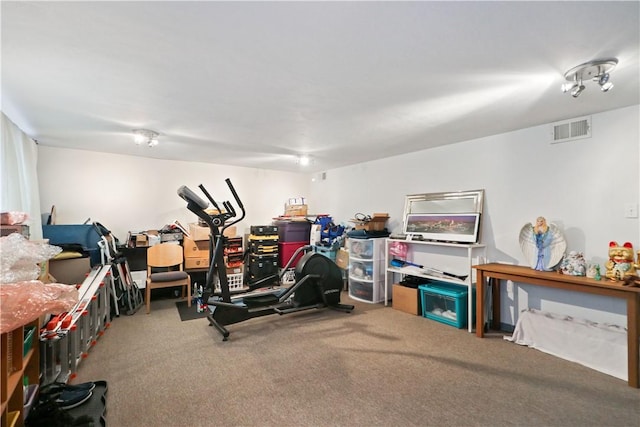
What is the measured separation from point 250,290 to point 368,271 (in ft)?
5.93

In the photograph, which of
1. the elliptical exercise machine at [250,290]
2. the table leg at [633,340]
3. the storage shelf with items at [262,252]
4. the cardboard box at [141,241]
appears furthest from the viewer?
the storage shelf with items at [262,252]

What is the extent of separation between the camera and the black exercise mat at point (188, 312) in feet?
12.5

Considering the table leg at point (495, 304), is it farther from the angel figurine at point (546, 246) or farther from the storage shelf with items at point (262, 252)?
the storage shelf with items at point (262, 252)

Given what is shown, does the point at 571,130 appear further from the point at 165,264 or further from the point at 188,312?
the point at 165,264

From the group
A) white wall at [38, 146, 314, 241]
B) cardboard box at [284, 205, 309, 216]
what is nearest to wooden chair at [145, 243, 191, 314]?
white wall at [38, 146, 314, 241]

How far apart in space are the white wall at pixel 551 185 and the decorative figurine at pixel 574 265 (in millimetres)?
159

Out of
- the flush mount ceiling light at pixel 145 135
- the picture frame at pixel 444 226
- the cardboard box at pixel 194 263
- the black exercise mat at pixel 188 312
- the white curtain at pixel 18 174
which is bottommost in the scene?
the black exercise mat at pixel 188 312

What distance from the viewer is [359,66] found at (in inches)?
77.6

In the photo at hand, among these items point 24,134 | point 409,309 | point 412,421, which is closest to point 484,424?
point 412,421

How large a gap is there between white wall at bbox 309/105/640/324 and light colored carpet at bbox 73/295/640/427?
66cm

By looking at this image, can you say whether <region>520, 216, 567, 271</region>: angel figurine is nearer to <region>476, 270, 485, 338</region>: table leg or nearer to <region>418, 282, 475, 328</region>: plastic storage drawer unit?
<region>476, 270, 485, 338</region>: table leg

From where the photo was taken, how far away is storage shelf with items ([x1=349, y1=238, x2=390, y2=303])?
4477 millimetres

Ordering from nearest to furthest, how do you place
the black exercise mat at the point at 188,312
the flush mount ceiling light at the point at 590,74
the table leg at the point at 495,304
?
the flush mount ceiling light at the point at 590,74
the table leg at the point at 495,304
the black exercise mat at the point at 188,312

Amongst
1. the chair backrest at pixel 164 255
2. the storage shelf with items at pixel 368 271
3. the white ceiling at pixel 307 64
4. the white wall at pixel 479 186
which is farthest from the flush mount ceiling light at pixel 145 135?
the storage shelf with items at pixel 368 271
